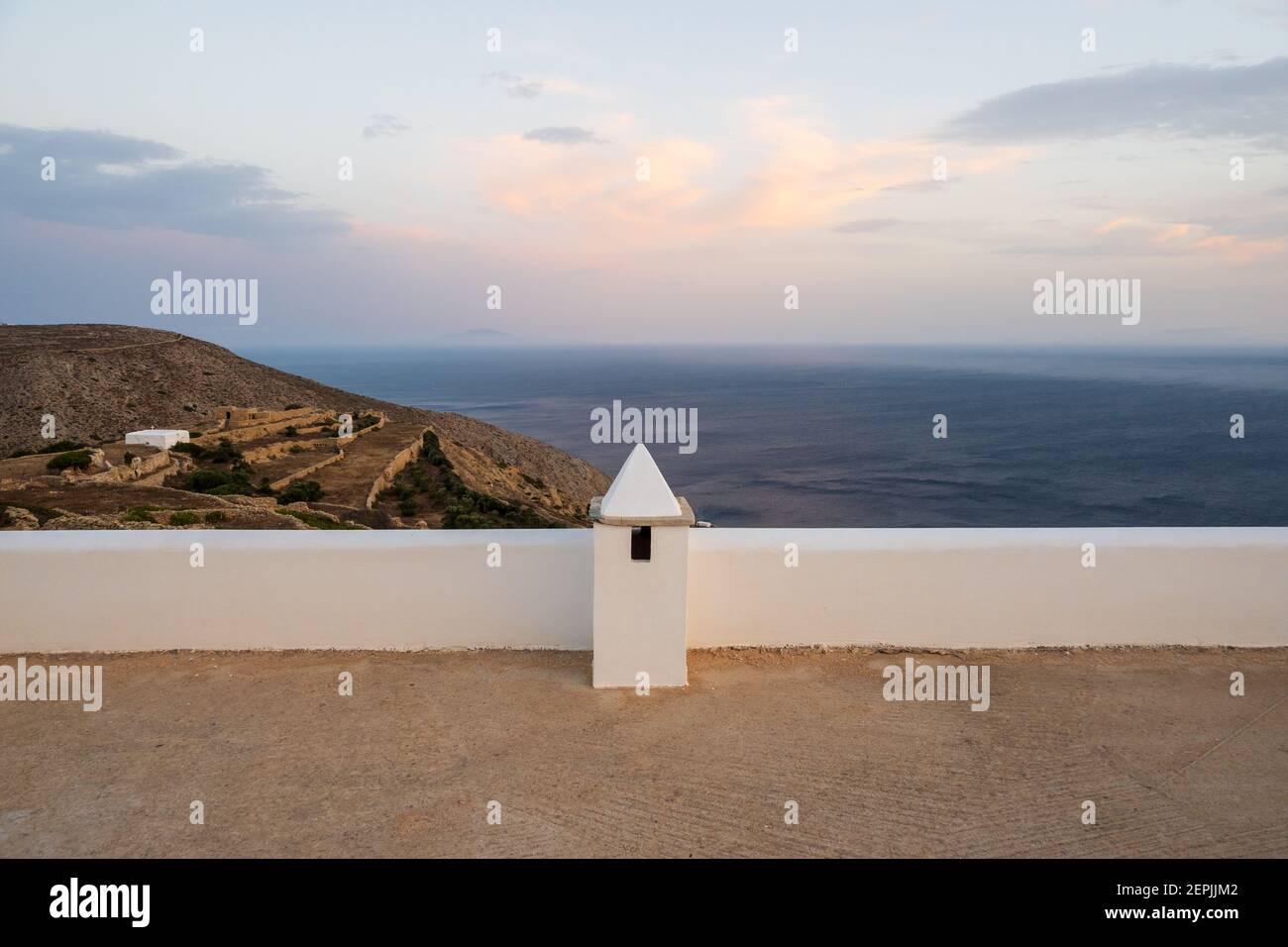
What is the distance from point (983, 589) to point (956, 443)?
8473 cm

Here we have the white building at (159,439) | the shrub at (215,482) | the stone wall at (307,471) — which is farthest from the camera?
the white building at (159,439)

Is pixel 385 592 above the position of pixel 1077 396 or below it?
Answer: below

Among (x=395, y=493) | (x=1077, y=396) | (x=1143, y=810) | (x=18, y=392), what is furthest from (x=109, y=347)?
(x=1077, y=396)

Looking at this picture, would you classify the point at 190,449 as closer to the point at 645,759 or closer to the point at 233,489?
the point at 233,489

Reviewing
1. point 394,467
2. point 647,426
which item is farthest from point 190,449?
point 647,426

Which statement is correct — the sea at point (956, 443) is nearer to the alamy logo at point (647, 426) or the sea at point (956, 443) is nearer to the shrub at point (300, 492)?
the alamy logo at point (647, 426)

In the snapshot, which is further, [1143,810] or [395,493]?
[395,493]

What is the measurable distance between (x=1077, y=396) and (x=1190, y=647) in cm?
12646

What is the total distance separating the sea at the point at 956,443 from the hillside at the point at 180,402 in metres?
11.6

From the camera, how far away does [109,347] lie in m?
60.4

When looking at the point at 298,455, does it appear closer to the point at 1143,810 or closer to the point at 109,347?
the point at 109,347

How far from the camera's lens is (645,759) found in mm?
4047

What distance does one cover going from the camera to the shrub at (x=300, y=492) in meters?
28.8

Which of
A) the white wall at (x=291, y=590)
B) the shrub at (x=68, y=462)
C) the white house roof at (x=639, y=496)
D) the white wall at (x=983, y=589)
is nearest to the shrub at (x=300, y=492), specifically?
the shrub at (x=68, y=462)
